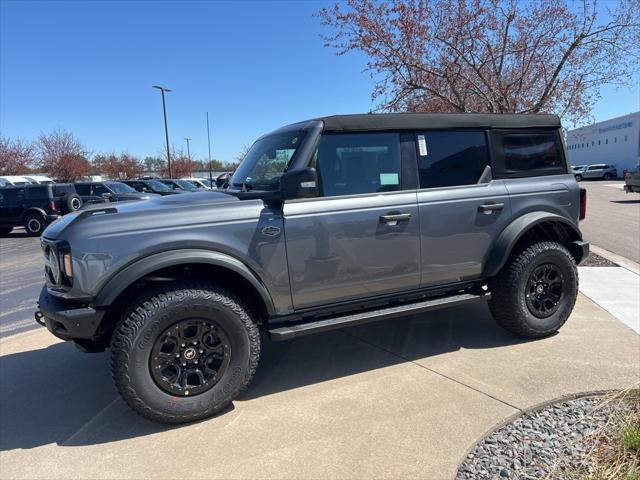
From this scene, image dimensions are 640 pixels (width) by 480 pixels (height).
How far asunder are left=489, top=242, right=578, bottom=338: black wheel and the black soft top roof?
46.2 inches

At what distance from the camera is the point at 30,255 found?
11641mm

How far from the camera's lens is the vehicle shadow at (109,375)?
3.12 metres

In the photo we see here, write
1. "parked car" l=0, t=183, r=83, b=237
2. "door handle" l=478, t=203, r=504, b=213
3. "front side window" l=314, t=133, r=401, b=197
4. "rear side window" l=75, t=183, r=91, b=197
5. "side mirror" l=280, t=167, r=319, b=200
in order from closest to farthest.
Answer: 1. "side mirror" l=280, t=167, r=319, b=200
2. "front side window" l=314, t=133, r=401, b=197
3. "door handle" l=478, t=203, r=504, b=213
4. "parked car" l=0, t=183, r=83, b=237
5. "rear side window" l=75, t=183, r=91, b=197

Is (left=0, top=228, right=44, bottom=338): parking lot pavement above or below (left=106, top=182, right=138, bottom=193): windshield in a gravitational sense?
below

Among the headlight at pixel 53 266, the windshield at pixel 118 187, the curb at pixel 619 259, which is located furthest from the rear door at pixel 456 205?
the windshield at pixel 118 187

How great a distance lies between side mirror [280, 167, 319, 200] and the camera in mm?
3092

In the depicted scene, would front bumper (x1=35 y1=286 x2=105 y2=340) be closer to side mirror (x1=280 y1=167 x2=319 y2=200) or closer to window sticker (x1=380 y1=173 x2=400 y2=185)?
side mirror (x1=280 y1=167 x2=319 y2=200)

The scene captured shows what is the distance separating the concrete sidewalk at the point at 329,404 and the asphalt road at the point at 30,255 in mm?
1636

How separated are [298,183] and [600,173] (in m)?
49.2

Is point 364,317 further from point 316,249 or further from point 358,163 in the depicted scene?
point 358,163

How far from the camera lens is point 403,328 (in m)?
4.76

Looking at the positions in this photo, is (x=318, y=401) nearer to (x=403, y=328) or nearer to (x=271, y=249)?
(x=271, y=249)

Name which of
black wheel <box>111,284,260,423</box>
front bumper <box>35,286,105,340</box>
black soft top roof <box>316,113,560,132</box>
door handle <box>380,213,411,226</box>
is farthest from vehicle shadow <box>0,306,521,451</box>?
black soft top roof <box>316,113,560,132</box>

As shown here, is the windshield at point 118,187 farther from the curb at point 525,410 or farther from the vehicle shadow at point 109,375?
the curb at point 525,410
